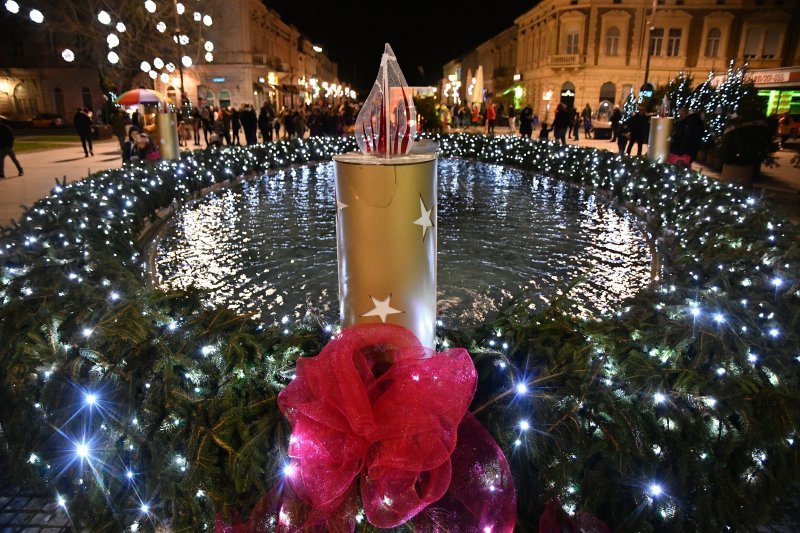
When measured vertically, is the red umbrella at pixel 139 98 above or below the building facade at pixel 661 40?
below

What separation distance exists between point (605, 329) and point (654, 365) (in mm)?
447

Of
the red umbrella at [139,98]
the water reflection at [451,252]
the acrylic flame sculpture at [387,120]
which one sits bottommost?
the water reflection at [451,252]

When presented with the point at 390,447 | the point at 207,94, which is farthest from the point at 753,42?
the point at 390,447

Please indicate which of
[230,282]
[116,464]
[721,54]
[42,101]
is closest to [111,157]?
[230,282]

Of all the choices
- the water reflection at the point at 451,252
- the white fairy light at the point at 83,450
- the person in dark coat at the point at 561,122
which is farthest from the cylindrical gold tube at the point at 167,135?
the person in dark coat at the point at 561,122

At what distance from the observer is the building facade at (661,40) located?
48688 mm

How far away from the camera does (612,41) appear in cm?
4925

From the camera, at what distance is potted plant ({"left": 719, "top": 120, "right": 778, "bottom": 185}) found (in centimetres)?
1309

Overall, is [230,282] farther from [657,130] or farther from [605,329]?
[657,130]

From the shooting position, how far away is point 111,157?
19.2 meters

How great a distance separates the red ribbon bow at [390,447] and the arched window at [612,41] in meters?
54.9

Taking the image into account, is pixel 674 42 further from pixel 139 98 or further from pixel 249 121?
pixel 139 98

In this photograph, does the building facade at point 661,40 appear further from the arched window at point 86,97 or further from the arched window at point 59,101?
the arched window at point 59,101

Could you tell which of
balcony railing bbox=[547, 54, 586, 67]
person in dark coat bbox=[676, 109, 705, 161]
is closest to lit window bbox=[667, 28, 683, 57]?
balcony railing bbox=[547, 54, 586, 67]
